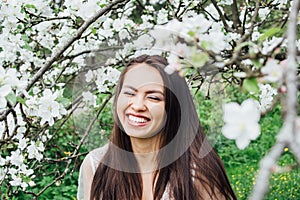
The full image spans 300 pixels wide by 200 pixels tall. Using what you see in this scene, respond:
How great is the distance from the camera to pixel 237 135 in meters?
0.82

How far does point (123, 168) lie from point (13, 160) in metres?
0.52

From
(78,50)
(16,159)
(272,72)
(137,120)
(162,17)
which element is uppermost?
(162,17)

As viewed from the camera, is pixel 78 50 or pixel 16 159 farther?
pixel 78 50

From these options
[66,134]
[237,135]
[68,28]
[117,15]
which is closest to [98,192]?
[68,28]

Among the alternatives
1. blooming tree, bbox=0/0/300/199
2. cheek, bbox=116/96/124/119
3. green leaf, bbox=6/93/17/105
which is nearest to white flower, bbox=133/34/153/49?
blooming tree, bbox=0/0/300/199

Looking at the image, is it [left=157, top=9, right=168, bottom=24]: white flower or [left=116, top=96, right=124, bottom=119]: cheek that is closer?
[left=116, top=96, right=124, bottom=119]: cheek

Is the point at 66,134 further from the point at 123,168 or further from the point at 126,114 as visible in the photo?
the point at 126,114

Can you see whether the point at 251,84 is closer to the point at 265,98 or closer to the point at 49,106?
the point at 49,106

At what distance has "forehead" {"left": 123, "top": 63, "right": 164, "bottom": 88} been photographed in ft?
6.34

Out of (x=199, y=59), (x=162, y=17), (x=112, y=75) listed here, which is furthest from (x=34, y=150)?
(x=199, y=59)

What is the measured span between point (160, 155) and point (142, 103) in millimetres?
340

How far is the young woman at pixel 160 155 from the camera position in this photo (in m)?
1.97

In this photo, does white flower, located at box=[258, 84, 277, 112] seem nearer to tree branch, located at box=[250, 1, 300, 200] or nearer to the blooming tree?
the blooming tree

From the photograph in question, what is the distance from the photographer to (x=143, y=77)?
1.96 meters
